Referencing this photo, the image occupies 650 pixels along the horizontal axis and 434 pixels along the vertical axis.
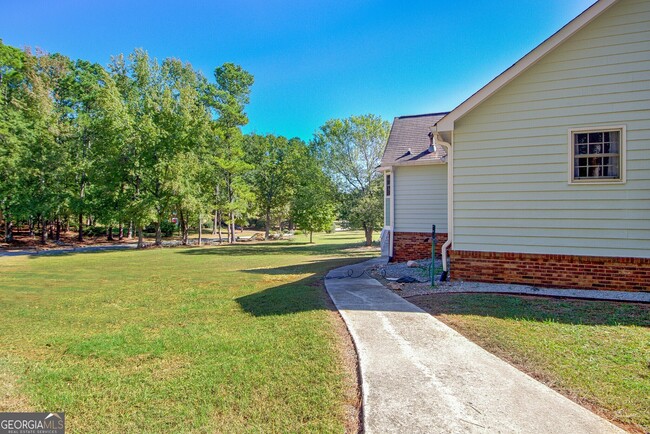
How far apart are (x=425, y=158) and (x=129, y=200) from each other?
72.2 ft

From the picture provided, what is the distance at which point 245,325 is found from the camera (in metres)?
5.48

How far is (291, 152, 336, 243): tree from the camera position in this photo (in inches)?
1041

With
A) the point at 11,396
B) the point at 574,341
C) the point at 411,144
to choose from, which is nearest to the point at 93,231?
the point at 411,144

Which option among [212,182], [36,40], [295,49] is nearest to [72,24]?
[295,49]

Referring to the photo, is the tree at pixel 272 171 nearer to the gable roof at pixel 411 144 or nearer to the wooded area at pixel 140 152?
the wooded area at pixel 140 152

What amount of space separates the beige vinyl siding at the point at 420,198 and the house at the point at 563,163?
13.6 feet

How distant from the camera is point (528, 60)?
7.11 meters

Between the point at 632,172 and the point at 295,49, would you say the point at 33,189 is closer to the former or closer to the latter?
the point at 295,49

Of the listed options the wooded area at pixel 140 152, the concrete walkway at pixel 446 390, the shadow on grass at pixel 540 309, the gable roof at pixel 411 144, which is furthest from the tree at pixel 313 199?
the concrete walkway at pixel 446 390

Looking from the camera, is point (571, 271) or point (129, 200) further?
point (129, 200)

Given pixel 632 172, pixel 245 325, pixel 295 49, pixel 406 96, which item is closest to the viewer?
pixel 245 325

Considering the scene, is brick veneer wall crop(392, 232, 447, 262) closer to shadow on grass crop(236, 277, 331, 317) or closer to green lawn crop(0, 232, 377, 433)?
shadow on grass crop(236, 277, 331, 317)

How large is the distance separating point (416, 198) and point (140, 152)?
21.6 metres

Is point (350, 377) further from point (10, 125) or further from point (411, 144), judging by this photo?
point (10, 125)
